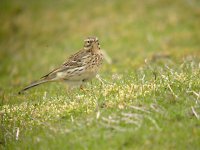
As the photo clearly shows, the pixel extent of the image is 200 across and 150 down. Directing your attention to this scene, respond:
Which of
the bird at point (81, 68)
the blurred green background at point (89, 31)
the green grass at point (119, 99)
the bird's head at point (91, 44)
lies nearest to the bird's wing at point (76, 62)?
the bird at point (81, 68)

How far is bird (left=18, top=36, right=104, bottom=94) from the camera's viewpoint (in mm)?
14305

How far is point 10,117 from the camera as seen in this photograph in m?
12.7

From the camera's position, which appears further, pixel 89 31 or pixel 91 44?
pixel 89 31

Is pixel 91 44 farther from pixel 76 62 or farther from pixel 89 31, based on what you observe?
pixel 89 31

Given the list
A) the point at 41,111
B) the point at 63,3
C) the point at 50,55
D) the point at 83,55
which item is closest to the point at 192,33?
the point at 50,55

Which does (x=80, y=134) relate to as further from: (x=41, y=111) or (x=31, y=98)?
(x=31, y=98)

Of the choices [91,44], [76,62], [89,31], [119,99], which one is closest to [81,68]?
[76,62]

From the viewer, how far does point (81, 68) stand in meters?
14.3

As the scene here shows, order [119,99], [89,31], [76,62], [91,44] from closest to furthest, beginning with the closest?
[119,99], [76,62], [91,44], [89,31]

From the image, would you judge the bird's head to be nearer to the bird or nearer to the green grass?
the bird

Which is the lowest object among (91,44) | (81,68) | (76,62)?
(81,68)

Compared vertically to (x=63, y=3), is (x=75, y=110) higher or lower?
lower

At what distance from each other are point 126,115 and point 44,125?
75.5 inches

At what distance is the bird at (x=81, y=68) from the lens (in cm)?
1430
